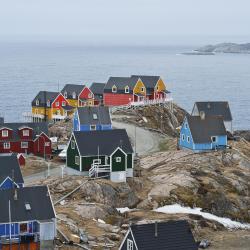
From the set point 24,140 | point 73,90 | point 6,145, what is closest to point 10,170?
point 6,145

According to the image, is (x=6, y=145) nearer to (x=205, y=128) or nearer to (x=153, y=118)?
(x=205, y=128)

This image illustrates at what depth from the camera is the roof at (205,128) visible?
Result: 85556 mm

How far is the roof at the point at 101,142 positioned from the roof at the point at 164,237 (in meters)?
24.1

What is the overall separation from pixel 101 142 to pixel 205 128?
20.6 metres

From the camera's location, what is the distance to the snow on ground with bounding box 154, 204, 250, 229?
217 feet

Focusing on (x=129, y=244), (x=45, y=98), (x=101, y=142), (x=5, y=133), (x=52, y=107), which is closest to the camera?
(x=129, y=244)

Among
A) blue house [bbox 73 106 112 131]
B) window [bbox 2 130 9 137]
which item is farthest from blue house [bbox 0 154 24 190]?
blue house [bbox 73 106 112 131]

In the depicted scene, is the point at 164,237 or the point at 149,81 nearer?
the point at 164,237

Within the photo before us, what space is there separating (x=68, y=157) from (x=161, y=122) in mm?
44779

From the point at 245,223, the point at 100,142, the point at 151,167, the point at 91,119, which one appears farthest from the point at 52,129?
the point at 245,223

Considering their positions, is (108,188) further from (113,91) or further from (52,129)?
(113,91)

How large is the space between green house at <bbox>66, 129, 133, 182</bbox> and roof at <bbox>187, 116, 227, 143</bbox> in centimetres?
1715

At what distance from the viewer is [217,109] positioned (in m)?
104

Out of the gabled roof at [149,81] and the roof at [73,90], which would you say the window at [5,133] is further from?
the gabled roof at [149,81]
